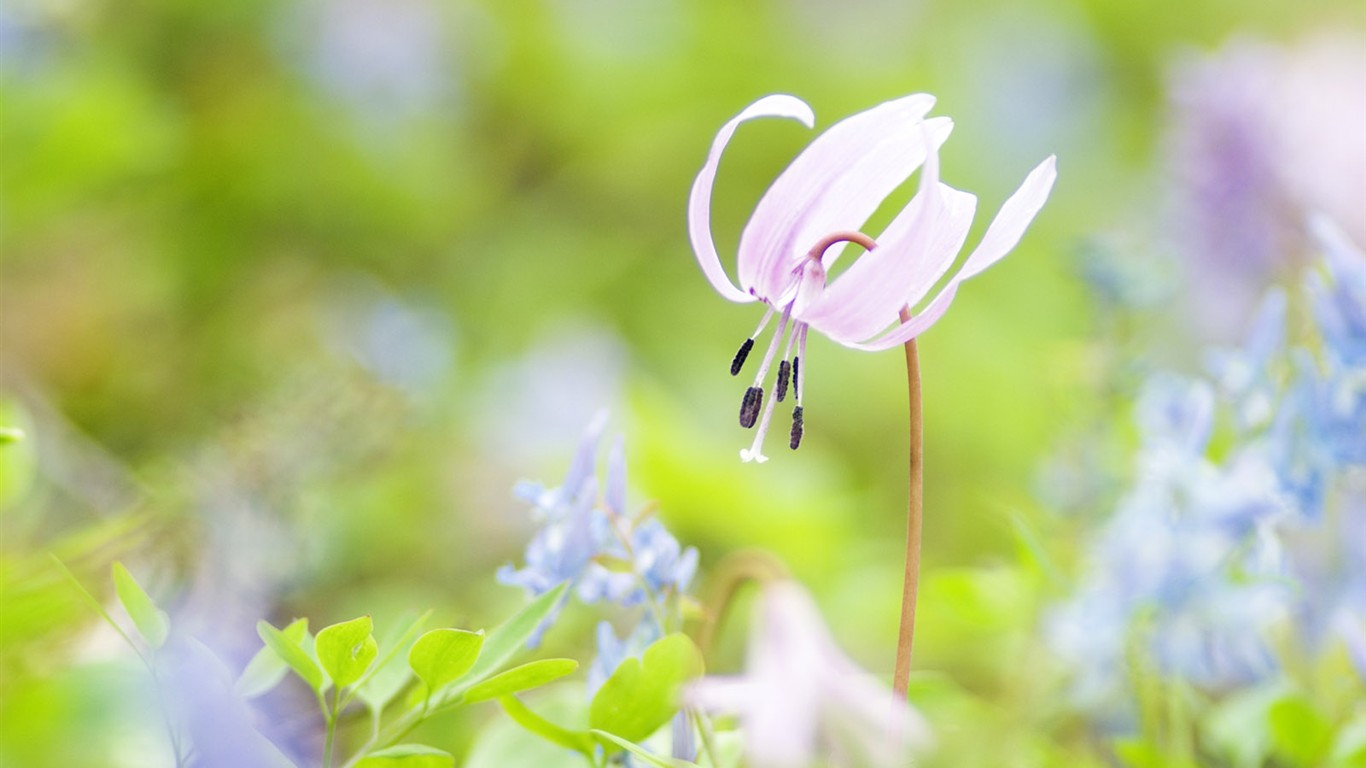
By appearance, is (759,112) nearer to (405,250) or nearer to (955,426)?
(955,426)

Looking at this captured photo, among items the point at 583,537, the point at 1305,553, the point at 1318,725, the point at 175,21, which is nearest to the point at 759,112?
the point at 583,537

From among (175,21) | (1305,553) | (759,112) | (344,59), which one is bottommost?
(759,112)

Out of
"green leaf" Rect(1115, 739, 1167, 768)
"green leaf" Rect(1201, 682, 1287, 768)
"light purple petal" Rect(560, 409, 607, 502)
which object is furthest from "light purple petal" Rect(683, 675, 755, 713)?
"green leaf" Rect(1201, 682, 1287, 768)

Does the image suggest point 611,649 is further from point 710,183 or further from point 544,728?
point 710,183

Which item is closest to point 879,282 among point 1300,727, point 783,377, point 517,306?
point 783,377

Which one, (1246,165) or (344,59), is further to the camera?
(344,59)

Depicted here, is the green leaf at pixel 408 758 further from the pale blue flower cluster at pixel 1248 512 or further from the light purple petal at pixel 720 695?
the pale blue flower cluster at pixel 1248 512

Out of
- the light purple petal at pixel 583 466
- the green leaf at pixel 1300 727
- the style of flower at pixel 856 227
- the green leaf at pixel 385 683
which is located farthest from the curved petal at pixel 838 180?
the green leaf at pixel 1300 727
